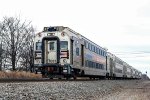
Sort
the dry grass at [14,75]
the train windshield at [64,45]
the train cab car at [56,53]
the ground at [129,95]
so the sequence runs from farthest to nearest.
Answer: the dry grass at [14,75]
the train windshield at [64,45]
the train cab car at [56,53]
the ground at [129,95]

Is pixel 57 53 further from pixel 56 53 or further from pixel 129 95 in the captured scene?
pixel 129 95

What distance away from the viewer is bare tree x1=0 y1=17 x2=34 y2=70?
184 feet

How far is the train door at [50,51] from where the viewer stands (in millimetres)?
26266

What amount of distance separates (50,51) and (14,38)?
3386 cm

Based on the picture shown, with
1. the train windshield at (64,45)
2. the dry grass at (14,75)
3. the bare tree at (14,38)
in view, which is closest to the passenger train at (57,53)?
the train windshield at (64,45)

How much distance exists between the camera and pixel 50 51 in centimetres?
2645

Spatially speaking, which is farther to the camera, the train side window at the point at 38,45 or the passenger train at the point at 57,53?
the train side window at the point at 38,45

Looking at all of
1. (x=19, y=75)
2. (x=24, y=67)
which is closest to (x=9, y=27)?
(x=24, y=67)

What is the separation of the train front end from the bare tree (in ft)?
90.0

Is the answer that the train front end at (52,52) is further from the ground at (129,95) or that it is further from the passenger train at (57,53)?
the ground at (129,95)

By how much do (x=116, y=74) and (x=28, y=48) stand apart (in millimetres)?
17259

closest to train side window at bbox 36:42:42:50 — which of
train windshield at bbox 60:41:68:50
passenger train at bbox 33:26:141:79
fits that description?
passenger train at bbox 33:26:141:79

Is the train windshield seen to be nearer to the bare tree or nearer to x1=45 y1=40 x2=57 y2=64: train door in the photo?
x1=45 y1=40 x2=57 y2=64: train door

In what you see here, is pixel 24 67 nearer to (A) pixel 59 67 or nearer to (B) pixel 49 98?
(A) pixel 59 67
